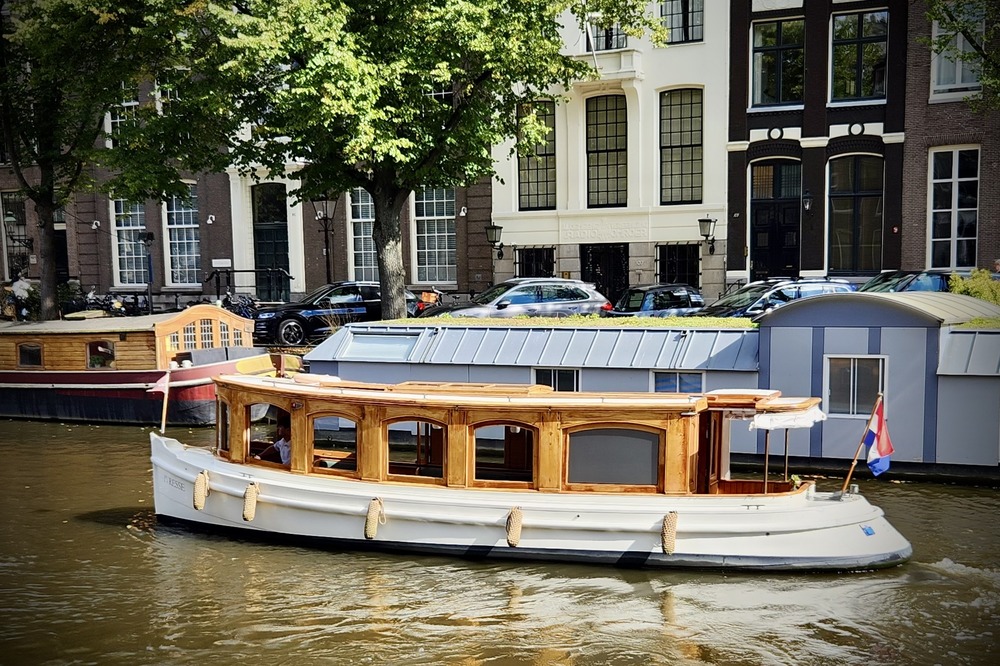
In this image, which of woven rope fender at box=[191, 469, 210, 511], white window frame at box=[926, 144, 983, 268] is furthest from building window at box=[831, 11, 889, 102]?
woven rope fender at box=[191, 469, 210, 511]

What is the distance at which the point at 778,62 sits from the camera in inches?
1237

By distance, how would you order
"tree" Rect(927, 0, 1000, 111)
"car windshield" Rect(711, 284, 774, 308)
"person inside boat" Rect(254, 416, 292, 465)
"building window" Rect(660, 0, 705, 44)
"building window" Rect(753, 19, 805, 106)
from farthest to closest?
1. "building window" Rect(660, 0, 705, 44)
2. "building window" Rect(753, 19, 805, 106)
3. "car windshield" Rect(711, 284, 774, 308)
4. "tree" Rect(927, 0, 1000, 111)
5. "person inside boat" Rect(254, 416, 292, 465)

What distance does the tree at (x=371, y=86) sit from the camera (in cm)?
2067

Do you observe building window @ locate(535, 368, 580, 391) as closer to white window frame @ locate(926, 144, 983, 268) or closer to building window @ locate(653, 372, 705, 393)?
building window @ locate(653, 372, 705, 393)

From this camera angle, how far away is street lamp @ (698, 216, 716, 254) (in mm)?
30984

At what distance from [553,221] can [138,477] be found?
63.3 feet

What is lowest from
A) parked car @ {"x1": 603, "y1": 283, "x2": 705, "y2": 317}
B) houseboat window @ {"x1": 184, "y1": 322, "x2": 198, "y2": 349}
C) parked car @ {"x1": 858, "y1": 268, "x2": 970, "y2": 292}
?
houseboat window @ {"x1": 184, "y1": 322, "x2": 198, "y2": 349}

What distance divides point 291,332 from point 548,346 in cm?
1138

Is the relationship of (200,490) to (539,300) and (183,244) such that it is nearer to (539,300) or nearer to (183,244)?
(539,300)

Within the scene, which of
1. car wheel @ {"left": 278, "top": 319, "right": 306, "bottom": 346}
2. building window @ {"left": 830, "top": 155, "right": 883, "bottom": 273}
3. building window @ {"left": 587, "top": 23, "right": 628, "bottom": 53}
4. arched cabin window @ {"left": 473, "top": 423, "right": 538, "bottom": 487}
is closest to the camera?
arched cabin window @ {"left": 473, "top": 423, "right": 538, "bottom": 487}

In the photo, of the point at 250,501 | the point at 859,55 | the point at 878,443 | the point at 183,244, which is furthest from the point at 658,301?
the point at 183,244

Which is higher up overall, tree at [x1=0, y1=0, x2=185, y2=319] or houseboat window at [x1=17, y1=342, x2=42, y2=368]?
tree at [x1=0, y1=0, x2=185, y2=319]

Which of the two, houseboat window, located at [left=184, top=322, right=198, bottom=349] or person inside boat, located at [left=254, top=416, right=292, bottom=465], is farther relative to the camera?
houseboat window, located at [left=184, top=322, right=198, bottom=349]

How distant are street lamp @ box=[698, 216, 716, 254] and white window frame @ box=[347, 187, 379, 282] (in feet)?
40.4
